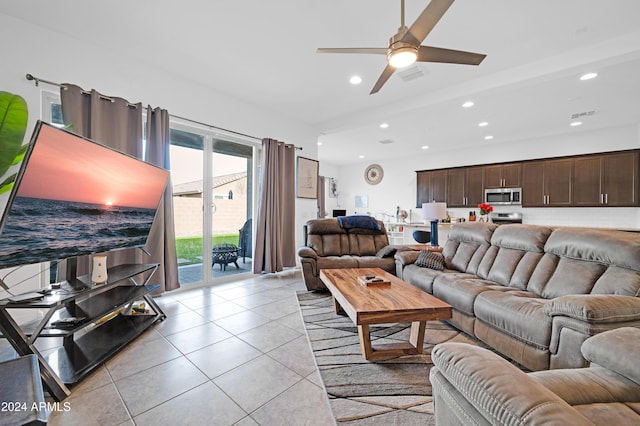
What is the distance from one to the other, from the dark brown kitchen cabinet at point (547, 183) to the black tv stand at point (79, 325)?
23.2 ft

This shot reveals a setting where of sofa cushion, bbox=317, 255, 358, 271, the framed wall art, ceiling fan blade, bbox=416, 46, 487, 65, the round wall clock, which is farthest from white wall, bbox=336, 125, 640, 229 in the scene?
ceiling fan blade, bbox=416, 46, 487, 65

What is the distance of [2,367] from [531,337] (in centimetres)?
264

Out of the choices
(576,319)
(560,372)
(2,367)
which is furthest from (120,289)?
(576,319)

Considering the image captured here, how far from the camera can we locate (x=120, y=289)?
2.46 m

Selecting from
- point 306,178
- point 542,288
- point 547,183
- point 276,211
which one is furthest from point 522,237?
point 547,183

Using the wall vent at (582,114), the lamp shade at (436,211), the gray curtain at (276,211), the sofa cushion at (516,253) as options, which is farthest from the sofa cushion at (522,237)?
the wall vent at (582,114)

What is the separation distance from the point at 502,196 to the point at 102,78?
7.37 metres

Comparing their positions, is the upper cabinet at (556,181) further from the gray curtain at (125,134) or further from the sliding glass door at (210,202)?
the gray curtain at (125,134)

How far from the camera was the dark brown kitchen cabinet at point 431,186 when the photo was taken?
6.93 meters

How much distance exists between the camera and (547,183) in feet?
18.1

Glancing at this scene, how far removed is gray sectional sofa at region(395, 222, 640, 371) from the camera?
1429 millimetres

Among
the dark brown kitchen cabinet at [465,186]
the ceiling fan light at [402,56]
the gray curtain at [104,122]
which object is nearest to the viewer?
the ceiling fan light at [402,56]

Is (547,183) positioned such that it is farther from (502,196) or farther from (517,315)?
(517,315)

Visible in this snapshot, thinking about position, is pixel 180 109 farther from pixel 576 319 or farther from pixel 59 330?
pixel 576 319
